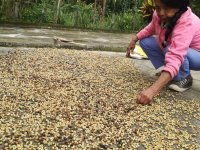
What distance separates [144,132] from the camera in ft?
8.53

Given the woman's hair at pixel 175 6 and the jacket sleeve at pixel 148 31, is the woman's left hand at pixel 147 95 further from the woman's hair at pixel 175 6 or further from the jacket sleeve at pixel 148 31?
the jacket sleeve at pixel 148 31

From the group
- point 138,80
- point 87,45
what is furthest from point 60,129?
point 87,45

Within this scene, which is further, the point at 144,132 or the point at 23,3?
the point at 23,3

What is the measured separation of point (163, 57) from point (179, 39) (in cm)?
69

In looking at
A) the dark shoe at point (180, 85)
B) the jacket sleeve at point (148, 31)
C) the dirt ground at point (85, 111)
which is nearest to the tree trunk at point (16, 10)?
the dirt ground at point (85, 111)

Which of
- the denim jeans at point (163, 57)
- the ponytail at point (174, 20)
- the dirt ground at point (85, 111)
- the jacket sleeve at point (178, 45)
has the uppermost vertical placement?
the ponytail at point (174, 20)

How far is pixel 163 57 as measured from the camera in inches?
152

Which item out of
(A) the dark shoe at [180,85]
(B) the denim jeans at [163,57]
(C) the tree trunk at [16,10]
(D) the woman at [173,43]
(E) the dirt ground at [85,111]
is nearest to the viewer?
(E) the dirt ground at [85,111]

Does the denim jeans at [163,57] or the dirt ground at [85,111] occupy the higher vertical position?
the denim jeans at [163,57]

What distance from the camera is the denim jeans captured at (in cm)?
351

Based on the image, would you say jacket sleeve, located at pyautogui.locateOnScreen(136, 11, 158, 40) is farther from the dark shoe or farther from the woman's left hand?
the woman's left hand

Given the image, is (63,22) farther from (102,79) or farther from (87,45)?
(102,79)

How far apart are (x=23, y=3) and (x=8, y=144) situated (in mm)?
6999

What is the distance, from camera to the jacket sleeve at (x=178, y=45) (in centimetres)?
295
